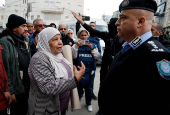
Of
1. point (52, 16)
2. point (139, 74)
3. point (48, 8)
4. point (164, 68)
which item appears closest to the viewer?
point (164, 68)

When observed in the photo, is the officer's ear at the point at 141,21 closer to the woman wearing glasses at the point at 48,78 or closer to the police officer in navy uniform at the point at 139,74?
the police officer in navy uniform at the point at 139,74

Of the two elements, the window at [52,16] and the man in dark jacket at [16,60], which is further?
the window at [52,16]

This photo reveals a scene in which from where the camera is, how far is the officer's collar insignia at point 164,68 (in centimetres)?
82

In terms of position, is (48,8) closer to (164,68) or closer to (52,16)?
(52,16)

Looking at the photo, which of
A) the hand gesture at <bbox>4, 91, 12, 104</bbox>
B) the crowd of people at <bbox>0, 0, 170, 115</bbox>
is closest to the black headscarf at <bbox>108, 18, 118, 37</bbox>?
the crowd of people at <bbox>0, 0, 170, 115</bbox>

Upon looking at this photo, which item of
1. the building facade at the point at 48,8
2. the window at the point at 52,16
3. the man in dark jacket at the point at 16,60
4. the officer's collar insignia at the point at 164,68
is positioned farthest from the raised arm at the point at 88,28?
the window at the point at 52,16

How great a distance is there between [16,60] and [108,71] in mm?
1527

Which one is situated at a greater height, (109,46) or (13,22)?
(13,22)

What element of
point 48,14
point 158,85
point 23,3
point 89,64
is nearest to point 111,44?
point 89,64

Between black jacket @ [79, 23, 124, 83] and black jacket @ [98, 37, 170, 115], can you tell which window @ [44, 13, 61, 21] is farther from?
black jacket @ [98, 37, 170, 115]

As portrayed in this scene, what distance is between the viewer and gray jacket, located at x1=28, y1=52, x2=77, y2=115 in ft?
4.72

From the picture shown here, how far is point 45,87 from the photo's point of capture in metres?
1.43

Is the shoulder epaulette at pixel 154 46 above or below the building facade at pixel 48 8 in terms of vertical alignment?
below

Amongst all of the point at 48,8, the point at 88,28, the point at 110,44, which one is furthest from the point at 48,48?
the point at 48,8
